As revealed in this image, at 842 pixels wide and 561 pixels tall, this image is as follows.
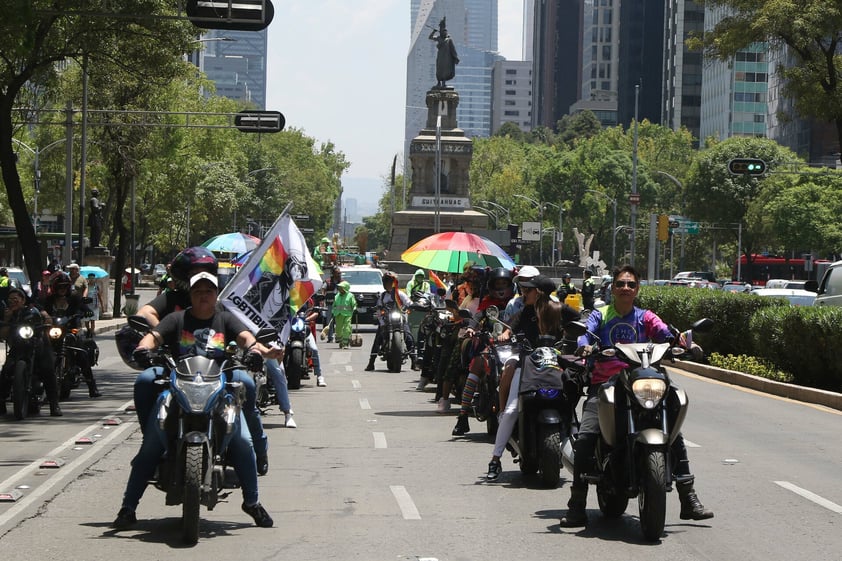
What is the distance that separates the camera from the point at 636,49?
184 m

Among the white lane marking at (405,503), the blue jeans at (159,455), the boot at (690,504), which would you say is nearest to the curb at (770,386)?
the white lane marking at (405,503)

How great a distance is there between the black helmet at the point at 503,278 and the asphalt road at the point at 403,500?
1.51 m

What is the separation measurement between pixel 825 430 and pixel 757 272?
8830 centimetres

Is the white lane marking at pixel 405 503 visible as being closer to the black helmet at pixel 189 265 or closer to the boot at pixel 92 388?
the black helmet at pixel 189 265

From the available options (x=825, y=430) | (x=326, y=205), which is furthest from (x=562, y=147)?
(x=825, y=430)

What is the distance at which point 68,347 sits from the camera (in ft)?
61.7

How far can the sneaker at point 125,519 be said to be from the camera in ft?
29.5

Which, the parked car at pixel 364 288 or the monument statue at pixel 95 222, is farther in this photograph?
the monument statue at pixel 95 222

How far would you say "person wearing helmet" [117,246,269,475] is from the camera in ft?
29.7

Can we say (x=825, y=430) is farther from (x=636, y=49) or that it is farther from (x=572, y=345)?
(x=636, y=49)

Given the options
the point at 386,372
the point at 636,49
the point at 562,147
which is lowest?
the point at 386,372

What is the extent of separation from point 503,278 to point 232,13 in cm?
625

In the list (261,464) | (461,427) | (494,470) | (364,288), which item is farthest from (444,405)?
(364,288)

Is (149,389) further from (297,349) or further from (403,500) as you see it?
(297,349)
